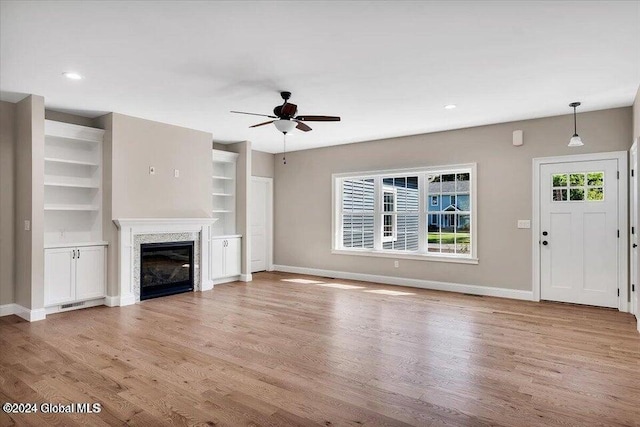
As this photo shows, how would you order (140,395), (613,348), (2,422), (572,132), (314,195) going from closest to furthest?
(2,422) < (140,395) < (613,348) < (572,132) < (314,195)

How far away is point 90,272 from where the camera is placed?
5094mm

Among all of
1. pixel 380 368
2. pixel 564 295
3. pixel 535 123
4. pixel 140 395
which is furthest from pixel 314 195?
pixel 140 395

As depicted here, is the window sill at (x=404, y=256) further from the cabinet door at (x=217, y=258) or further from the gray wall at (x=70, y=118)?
the gray wall at (x=70, y=118)

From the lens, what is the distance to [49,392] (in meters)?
2.65

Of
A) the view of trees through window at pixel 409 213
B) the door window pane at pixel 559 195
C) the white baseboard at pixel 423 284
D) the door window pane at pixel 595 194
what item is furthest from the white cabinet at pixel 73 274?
the door window pane at pixel 595 194

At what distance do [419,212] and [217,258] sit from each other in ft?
12.1

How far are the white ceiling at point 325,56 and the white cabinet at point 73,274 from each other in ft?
6.29

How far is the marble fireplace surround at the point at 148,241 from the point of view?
17.2 ft

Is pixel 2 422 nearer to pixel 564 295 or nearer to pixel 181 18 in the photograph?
pixel 181 18

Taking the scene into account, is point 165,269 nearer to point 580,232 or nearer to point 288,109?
point 288,109

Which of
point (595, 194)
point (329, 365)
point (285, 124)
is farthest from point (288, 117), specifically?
point (595, 194)

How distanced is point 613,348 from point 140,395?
161 inches

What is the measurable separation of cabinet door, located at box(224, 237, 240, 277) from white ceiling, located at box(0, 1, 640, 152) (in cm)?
263

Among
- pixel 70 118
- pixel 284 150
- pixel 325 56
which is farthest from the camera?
pixel 284 150
